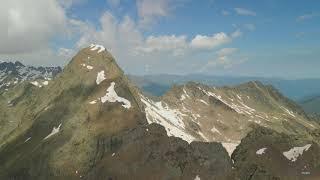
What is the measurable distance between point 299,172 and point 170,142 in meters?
55.1

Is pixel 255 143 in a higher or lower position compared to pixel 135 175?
higher

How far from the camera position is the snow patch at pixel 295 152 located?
155000 millimetres

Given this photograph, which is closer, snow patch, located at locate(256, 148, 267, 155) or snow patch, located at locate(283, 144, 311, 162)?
snow patch, located at locate(283, 144, 311, 162)

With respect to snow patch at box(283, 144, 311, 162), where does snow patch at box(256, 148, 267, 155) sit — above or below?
below

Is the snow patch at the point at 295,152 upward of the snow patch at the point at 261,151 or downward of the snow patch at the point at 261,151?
upward

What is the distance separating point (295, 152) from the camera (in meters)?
157

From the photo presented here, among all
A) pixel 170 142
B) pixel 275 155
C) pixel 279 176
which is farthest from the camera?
pixel 170 142

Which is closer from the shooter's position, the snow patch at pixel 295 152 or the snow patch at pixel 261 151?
the snow patch at pixel 295 152

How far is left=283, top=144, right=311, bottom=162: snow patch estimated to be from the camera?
15500 cm

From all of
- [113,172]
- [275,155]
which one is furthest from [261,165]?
[113,172]

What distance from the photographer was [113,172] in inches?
7180

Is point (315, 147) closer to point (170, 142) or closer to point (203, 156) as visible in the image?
point (203, 156)

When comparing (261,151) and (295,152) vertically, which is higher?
(295,152)

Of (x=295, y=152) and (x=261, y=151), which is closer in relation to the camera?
(x=295, y=152)
